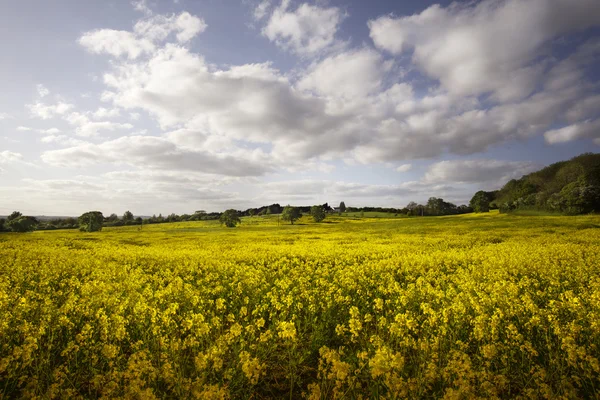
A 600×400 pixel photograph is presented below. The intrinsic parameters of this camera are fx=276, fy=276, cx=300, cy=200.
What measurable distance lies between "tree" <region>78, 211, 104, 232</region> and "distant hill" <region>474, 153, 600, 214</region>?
10943cm

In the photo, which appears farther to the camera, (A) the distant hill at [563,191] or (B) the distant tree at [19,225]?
(B) the distant tree at [19,225]

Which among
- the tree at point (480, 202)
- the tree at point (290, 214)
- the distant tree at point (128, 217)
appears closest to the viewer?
the tree at point (480, 202)

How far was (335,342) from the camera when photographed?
6539 mm

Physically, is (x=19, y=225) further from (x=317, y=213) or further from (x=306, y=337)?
(x=306, y=337)

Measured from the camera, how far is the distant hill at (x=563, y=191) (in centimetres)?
5103

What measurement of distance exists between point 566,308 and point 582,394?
330cm

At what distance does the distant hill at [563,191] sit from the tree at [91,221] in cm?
10943

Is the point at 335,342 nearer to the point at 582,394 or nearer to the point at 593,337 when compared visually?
the point at 582,394

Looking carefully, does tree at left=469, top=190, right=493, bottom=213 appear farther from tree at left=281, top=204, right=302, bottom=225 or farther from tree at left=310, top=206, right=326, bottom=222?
tree at left=281, top=204, right=302, bottom=225

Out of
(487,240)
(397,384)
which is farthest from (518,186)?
(397,384)

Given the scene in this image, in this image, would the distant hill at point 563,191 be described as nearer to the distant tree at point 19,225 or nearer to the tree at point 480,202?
the tree at point 480,202

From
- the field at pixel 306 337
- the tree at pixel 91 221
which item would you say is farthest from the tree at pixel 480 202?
the tree at pixel 91 221

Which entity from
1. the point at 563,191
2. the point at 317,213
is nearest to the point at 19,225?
the point at 317,213

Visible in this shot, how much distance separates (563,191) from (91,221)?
113 metres
